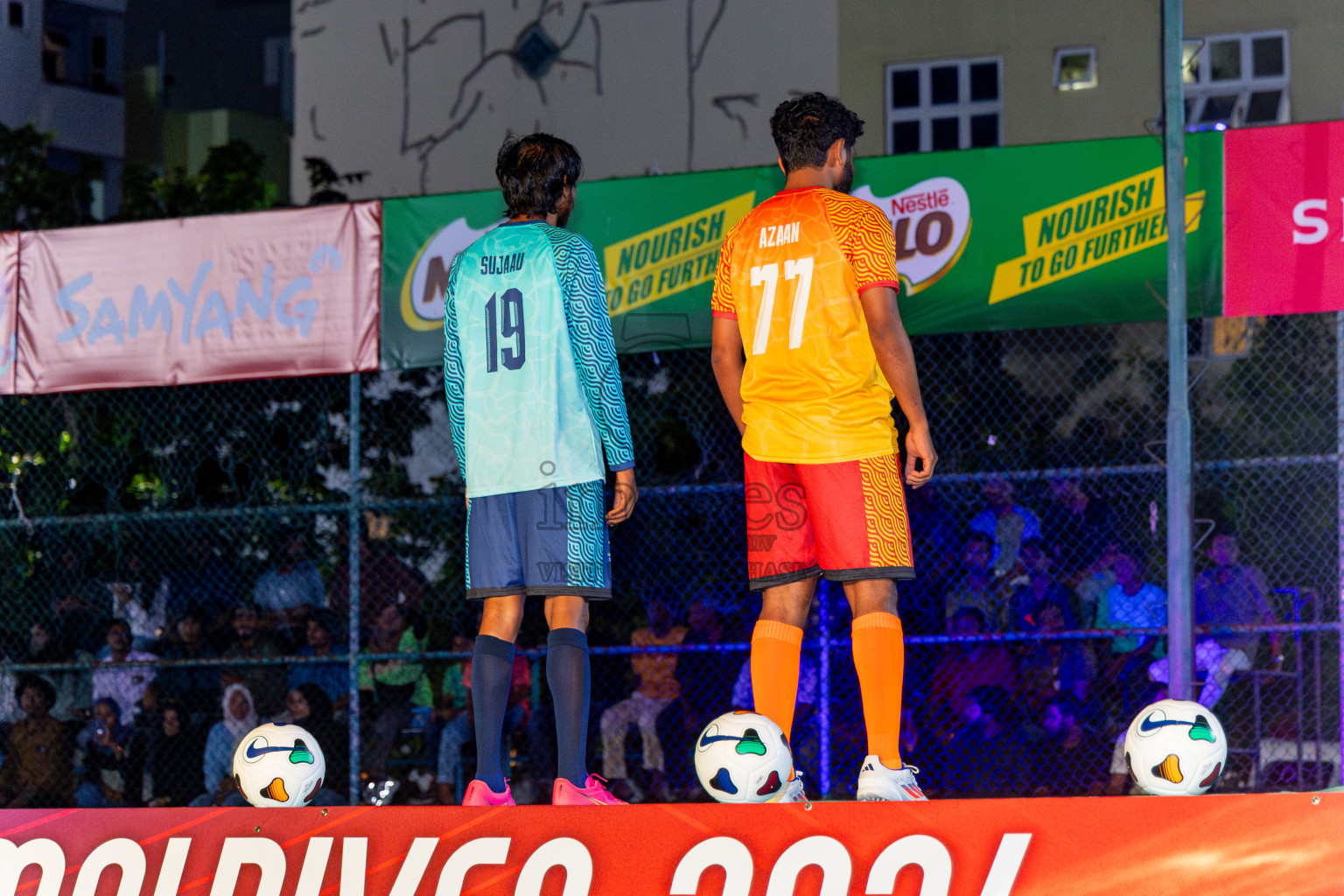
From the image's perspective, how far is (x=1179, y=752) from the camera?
147 inches

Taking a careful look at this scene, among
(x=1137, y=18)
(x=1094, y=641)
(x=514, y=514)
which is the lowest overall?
(x=1094, y=641)

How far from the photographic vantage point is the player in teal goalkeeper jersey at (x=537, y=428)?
4.53 meters

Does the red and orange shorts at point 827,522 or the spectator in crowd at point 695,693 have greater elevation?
the red and orange shorts at point 827,522

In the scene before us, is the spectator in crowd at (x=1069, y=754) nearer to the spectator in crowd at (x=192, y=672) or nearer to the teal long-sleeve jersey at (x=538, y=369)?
the teal long-sleeve jersey at (x=538, y=369)

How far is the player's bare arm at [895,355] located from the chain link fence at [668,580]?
2.69 m

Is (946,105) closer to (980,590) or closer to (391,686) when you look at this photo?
(980,590)

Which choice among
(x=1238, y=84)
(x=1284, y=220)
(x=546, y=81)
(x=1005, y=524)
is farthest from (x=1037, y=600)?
(x=546, y=81)

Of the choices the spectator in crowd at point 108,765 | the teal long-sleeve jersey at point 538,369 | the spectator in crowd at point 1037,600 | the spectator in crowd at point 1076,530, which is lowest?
the spectator in crowd at point 108,765

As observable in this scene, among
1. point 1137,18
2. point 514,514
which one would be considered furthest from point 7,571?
point 1137,18

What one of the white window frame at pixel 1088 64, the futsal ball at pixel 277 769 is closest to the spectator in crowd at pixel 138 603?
the futsal ball at pixel 277 769

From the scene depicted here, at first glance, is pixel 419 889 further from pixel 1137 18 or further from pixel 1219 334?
pixel 1137 18

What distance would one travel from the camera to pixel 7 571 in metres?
9.12

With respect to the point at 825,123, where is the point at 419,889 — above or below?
below

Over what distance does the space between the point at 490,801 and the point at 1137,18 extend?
11034 millimetres
